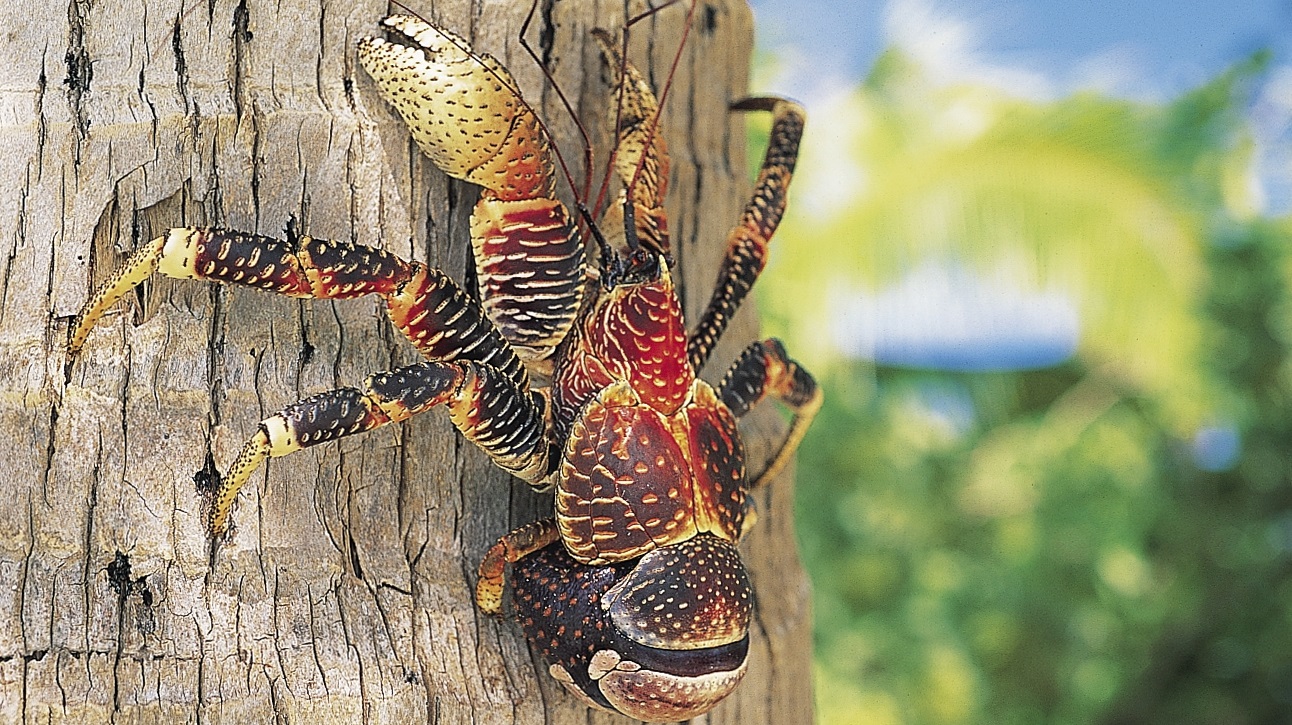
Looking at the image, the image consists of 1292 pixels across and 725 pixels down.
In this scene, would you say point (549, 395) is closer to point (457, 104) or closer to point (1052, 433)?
point (457, 104)

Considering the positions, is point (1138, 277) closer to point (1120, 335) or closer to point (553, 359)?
point (1120, 335)

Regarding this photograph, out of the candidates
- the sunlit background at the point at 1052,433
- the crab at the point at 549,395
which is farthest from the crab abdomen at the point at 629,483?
the sunlit background at the point at 1052,433

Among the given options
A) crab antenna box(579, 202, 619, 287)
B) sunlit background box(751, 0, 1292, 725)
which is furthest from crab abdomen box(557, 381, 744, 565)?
sunlit background box(751, 0, 1292, 725)

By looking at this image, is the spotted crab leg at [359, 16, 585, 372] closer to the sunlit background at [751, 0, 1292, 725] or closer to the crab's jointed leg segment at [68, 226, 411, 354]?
the crab's jointed leg segment at [68, 226, 411, 354]

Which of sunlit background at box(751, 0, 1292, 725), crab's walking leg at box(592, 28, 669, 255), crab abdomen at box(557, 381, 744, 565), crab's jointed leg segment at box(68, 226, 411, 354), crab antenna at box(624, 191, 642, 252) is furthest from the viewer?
sunlit background at box(751, 0, 1292, 725)

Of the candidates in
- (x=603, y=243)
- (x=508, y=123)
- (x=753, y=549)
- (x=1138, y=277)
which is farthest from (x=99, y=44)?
(x=1138, y=277)

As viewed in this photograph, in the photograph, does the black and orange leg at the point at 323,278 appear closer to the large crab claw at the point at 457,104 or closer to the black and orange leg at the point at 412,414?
the black and orange leg at the point at 412,414

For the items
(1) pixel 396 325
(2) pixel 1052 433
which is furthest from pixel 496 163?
(2) pixel 1052 433
